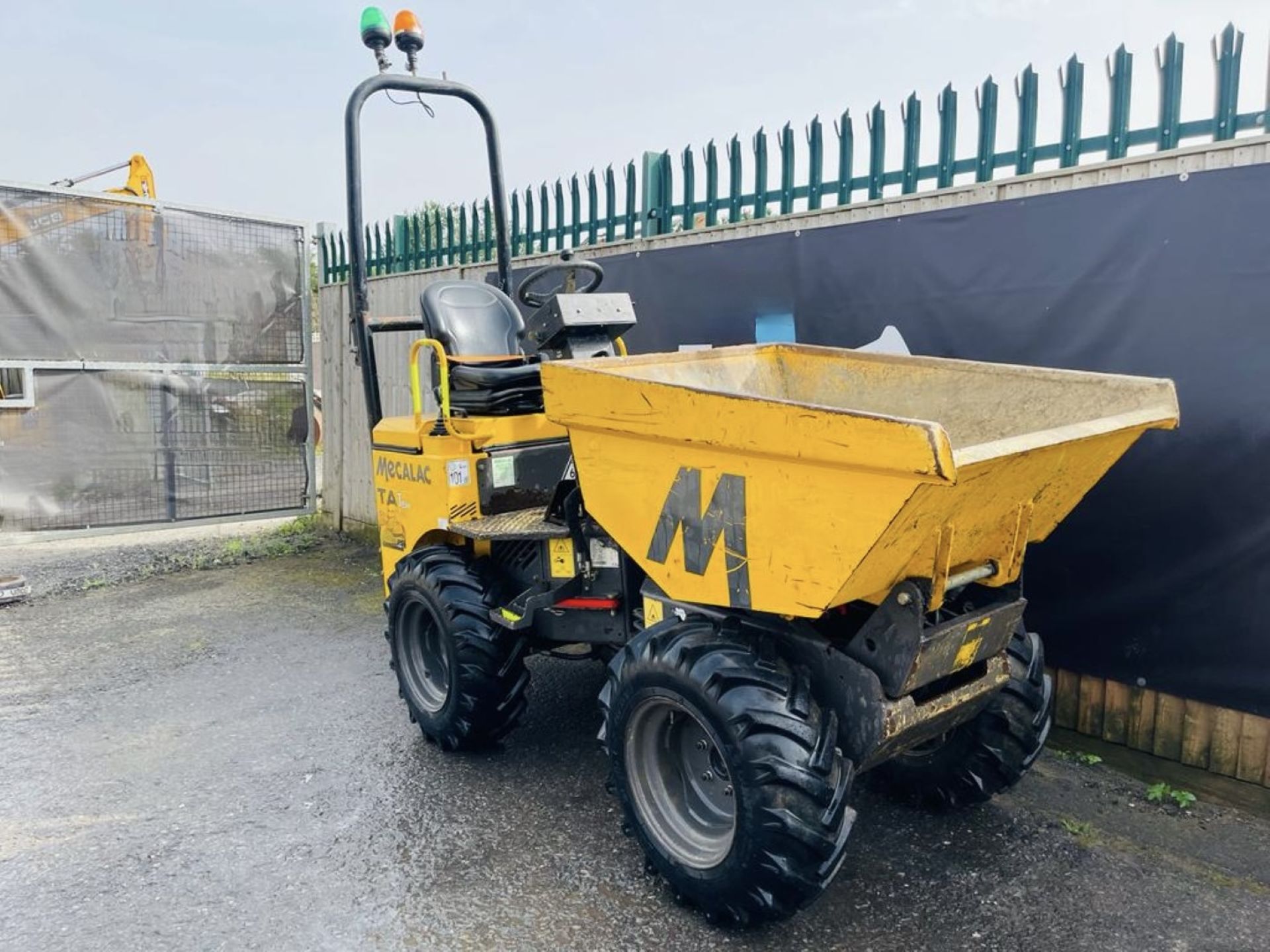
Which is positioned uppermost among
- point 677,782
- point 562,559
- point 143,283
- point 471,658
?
point 143,283

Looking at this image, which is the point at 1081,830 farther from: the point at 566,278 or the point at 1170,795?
the point at 566,278

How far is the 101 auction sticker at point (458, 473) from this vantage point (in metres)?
3.73

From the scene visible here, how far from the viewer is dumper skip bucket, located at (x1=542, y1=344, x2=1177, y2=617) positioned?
2168 millimetres

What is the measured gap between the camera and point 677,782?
291cm

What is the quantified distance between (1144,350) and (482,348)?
2.71 m

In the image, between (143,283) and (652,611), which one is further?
(143,283)

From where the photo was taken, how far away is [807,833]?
239 cm

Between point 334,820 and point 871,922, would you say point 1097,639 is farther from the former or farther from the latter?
point 334,820

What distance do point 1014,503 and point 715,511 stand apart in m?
0.83

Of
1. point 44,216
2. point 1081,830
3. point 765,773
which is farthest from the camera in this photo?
point 44,216

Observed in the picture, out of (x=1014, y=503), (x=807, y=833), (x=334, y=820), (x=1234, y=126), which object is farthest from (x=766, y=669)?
(x=1234, y=126)

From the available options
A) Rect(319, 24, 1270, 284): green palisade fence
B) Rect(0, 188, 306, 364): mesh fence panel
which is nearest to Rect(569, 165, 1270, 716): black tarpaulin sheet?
Rect(319, 24, 1270, 284): green palisade fence

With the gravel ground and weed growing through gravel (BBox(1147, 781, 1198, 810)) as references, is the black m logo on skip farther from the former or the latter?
weed growing through gravel (BBox(1147, 781, 1198, 810))

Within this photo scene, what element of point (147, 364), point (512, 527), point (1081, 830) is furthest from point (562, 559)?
point (147, 364)
